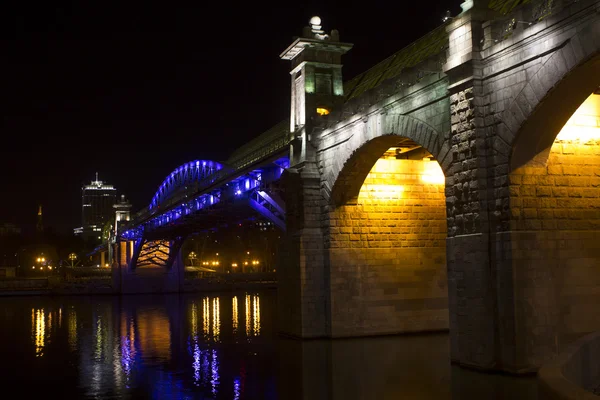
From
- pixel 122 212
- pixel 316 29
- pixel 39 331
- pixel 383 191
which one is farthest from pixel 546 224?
pixel 122 212

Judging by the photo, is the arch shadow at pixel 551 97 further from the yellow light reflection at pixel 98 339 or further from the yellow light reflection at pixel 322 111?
the yellow light reflection at pixel 98 339

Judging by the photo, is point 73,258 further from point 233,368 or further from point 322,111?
point 233,368

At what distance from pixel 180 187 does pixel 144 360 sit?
46.4m

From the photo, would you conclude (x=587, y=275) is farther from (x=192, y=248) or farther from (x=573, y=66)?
(x=192, y=248)

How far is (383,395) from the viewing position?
15.0 meters

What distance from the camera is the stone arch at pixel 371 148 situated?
1964 cm

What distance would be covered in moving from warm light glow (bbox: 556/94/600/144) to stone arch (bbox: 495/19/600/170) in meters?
1.19

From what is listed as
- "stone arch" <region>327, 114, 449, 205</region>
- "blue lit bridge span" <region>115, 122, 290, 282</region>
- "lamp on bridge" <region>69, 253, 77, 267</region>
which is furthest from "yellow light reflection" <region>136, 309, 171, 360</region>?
"lamp on bridge" <region>69, 253, 77, 267</region>

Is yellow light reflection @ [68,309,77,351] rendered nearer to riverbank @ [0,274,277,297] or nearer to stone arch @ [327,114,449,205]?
stone arch @ [327,114,449,205]

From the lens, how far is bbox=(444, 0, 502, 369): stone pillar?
1673 centimetres

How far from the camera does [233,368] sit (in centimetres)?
1956

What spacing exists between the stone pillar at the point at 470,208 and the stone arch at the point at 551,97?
34.2 inches

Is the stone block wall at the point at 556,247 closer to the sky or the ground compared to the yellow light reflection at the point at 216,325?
closer to the sky

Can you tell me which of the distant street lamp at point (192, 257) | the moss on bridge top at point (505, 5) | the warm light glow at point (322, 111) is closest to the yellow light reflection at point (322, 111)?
the warm light glow at point (322, 111)
